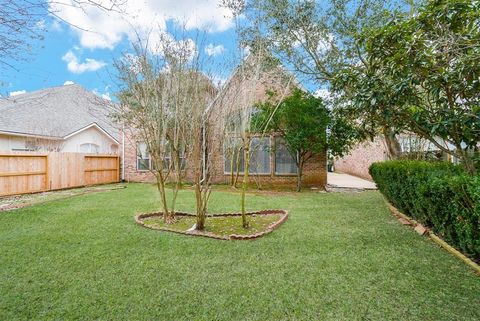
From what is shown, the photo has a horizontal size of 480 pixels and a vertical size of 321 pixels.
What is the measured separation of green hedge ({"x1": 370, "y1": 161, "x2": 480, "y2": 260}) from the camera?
3666 millimetres

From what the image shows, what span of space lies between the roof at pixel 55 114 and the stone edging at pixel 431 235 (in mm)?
11962

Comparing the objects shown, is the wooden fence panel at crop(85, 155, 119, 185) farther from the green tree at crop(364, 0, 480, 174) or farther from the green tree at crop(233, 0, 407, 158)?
the green tree at crop(364, 0, 480, 174)

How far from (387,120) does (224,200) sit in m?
5.88

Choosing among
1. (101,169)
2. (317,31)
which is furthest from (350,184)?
(101,169)

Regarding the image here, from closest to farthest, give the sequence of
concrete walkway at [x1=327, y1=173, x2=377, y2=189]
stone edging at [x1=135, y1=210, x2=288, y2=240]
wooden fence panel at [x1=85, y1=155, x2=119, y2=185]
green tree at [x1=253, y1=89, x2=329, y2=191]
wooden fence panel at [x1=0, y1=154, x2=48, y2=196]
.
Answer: stone edging at [x1=135, y1=210, x2=288, y2=240], wooden fence panel at [x1=0, y1=154, x2=48, y2=196], green tree at [x1=253, y1=89, x2=329, y2=191], concrete walkway at [x1=327, y1=173, x2=377, y2=189], wooden fence panel at [x1=85, y1=155, x2=119, y2=185]

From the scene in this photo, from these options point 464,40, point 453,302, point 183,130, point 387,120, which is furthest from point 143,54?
point 453,302

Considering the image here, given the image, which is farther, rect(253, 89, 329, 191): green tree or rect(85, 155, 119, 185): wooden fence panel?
rect(85, 155, 119, 185): wooden fence panel

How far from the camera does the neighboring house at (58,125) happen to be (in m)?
14.6

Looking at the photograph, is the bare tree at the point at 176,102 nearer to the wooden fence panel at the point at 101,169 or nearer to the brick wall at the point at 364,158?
the wooden fence panel at the point at 101,169

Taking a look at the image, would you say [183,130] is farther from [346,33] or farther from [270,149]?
[270,149]

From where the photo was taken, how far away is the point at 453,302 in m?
2.97

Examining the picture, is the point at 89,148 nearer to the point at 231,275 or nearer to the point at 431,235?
the point at 231,275

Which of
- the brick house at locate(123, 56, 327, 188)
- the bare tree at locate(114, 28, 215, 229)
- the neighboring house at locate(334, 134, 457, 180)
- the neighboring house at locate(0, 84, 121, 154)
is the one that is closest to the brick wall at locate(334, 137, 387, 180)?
the neighboring house at locate(334, 134, 457, 180)

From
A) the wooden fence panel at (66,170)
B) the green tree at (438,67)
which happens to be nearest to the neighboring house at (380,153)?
the green tree at (438,67)
